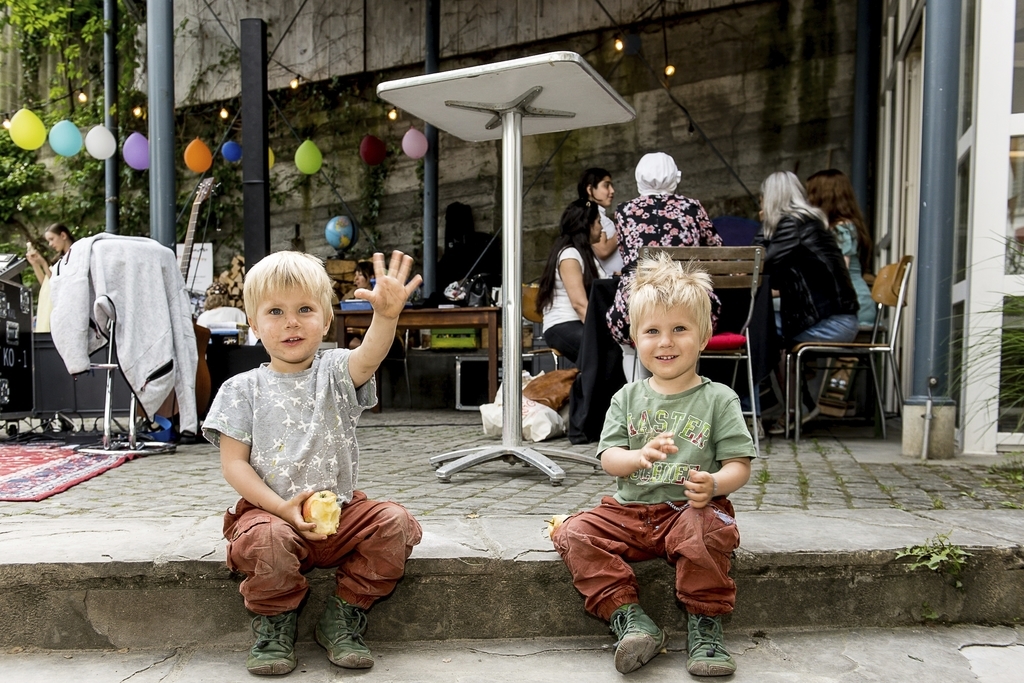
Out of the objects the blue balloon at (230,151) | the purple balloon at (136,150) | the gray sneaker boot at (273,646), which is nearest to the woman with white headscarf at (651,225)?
the gray sneaker boot at (273,646)

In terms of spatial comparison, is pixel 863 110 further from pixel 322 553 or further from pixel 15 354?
pixel 322 553

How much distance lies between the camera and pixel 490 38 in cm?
1128

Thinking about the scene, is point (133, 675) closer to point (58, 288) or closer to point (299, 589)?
point (299, 589)

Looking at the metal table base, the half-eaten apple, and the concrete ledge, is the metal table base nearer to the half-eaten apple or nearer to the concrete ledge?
the concrete ledge

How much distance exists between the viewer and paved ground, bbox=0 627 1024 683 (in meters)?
1.96

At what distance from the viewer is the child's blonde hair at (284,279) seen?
2029mm

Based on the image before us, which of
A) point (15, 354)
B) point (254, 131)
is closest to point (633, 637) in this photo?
point (15, 354)

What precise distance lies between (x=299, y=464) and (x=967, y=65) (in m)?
4.02

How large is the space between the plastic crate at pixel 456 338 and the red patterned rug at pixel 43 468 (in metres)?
3.52

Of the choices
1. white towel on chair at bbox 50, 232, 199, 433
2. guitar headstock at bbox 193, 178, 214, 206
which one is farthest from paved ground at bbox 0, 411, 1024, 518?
guitar headstock at bbox 193, 178, 214, 206

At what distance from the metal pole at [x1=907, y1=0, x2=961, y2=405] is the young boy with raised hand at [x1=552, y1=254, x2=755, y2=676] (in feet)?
7.80

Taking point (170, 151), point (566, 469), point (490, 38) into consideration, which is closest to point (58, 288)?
point (170, 151)

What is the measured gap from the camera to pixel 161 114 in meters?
6.10

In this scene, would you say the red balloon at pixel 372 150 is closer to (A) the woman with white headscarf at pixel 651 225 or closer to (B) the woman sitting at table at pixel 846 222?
(B) the woman sitting at table at pixel 846 222
